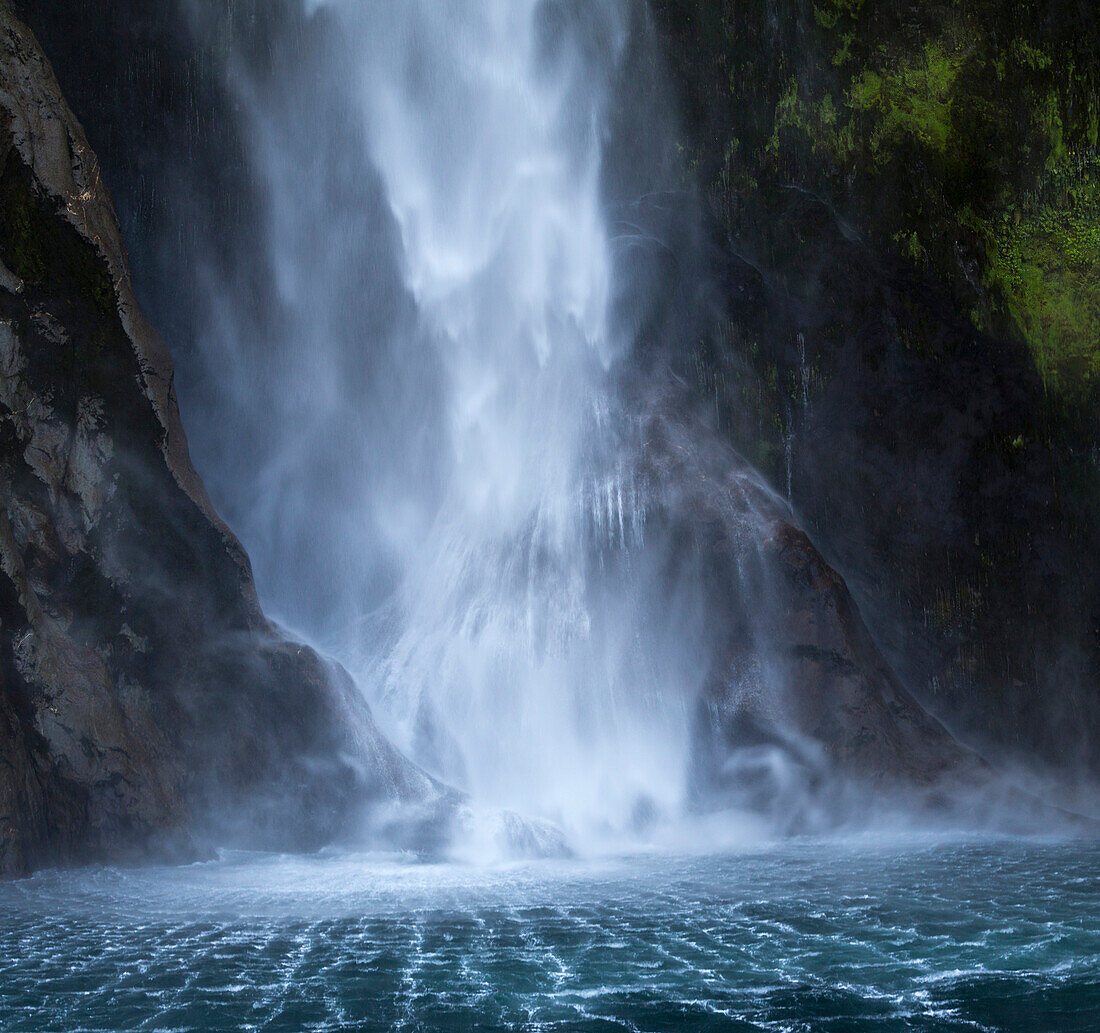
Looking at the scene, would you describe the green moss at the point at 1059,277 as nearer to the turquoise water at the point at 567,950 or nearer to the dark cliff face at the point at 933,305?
the dark cliff face at the point at 933,305

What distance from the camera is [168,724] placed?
47.8 ft

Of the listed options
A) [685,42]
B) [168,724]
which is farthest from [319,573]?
[685,42]

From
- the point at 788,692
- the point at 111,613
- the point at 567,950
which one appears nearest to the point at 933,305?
the point at 788,692

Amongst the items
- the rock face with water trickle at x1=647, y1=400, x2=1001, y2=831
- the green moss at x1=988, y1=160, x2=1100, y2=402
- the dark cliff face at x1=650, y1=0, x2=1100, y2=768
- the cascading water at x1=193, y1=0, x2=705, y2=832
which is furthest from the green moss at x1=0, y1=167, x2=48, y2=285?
the green moss at x1=988, y1=160, x2=1100, y2=402

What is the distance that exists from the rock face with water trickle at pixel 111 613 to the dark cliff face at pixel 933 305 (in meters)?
10.8

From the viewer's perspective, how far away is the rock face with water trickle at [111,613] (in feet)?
41.0

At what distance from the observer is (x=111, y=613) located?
45.9 ft

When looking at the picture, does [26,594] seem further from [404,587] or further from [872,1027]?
[872,1027]

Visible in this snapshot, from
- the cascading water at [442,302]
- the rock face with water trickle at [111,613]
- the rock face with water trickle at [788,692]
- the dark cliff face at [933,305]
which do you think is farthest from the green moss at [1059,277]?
the rock face with water trickle at [111,613]

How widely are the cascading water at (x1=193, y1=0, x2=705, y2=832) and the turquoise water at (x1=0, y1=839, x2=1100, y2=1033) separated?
349 inches

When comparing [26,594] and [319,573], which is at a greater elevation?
[319,573]

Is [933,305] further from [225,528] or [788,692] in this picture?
[225,528]

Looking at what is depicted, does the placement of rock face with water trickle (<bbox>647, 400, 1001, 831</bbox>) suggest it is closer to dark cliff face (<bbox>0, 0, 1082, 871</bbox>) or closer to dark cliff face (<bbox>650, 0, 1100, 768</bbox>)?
dark cliff face (<bbox>0, 0, 1082, 871</bbox>)

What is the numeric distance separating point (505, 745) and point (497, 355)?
798 centimetres
